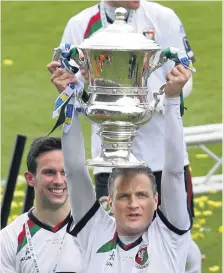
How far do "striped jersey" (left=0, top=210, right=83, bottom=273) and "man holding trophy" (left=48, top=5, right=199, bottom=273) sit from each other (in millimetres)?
763

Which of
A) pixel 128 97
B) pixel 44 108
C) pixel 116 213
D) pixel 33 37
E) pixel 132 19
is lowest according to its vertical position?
pixel 116 213

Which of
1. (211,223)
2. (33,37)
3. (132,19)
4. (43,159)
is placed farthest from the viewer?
(33,37)

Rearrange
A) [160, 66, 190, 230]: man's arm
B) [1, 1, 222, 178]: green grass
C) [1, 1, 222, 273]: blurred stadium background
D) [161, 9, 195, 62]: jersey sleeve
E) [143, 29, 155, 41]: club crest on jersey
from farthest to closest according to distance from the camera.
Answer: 1. [1, 1, 222, 178]: green grass
2. [1, 1, 222, 273]: blurred stadium background
3. [161, 9, 195, 62]: jersey sleeve
4. [143, 29, 155, 41]: club crest on jersey
5. [160, 66, 190, 230]: man's arm

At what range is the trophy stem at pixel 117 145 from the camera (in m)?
6.45

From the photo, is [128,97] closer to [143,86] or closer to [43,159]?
[143,86]

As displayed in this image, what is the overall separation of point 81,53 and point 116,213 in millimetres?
746

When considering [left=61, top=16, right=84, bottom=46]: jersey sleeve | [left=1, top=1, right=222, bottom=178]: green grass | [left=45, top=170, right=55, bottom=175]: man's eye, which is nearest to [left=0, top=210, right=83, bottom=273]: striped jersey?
[left=45, top=170, right=55, bottom=175]: man's eye

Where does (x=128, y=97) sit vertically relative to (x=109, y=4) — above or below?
below

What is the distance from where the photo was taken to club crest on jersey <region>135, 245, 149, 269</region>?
664 centimetres

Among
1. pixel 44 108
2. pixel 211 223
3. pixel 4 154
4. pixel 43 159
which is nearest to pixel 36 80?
pixel 44 108

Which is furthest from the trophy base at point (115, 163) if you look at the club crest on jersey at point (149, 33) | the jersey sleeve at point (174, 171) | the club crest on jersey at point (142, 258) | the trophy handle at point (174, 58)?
the club crest on jersey at point (149, 33)

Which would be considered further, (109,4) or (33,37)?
(33,37)

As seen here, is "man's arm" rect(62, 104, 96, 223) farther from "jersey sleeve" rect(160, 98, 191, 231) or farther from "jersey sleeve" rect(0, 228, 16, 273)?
"jersey sleeve" rect(0, 228, 16, 273)

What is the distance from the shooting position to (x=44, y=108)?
16.8m
